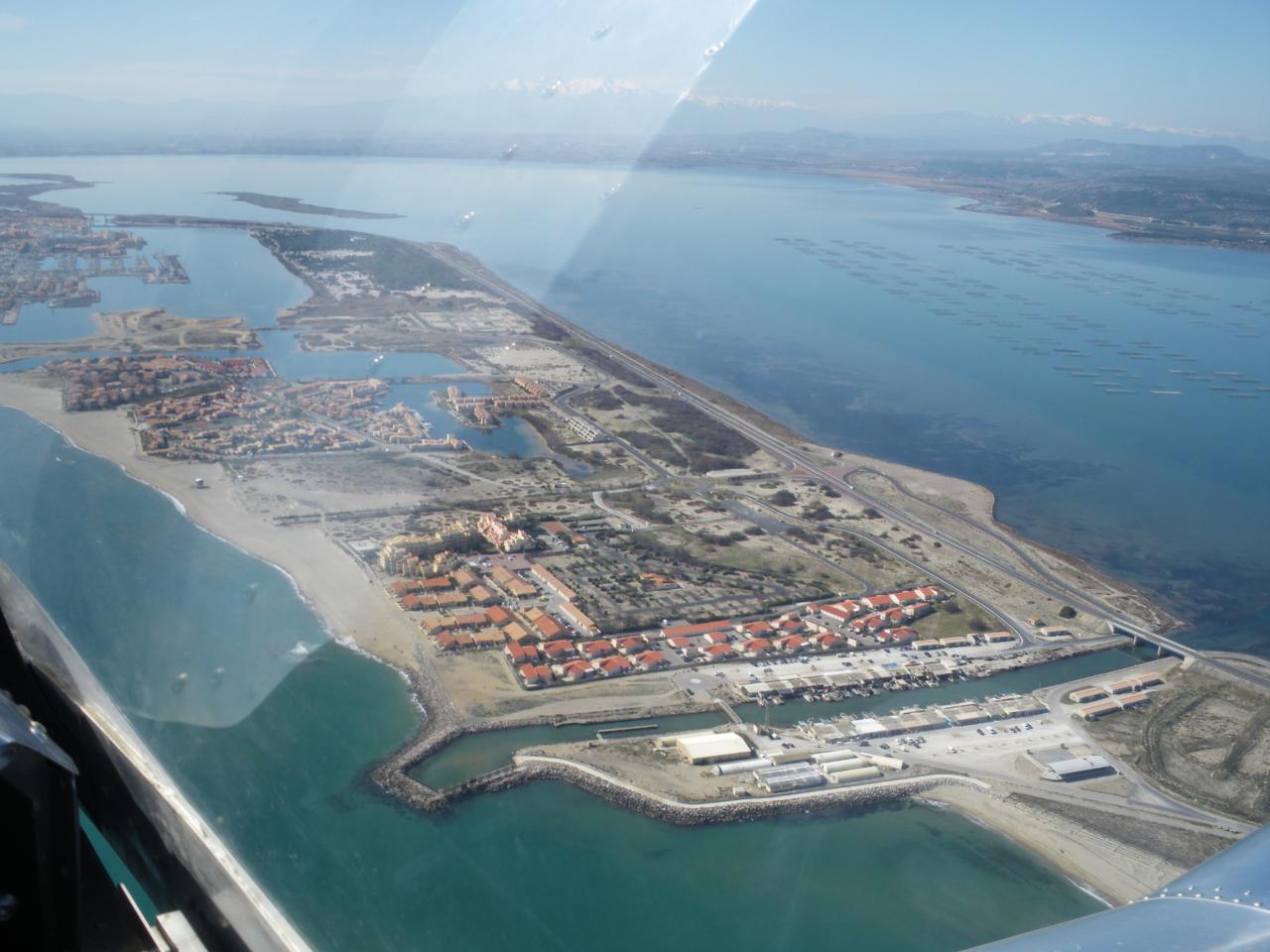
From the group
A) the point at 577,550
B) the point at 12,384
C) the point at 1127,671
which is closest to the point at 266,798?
the point at 577,550

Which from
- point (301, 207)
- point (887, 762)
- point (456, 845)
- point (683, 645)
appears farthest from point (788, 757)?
point (301, 207)

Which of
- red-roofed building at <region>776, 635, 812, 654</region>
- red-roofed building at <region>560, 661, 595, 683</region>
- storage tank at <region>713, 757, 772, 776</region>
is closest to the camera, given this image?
storage tank at <region>713, 757, 772, 776</region>

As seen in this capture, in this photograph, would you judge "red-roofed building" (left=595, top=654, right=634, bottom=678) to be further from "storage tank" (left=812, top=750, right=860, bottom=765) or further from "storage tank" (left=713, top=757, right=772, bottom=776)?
"storage tank" (left=812, top=750, right=860, bottom=765)

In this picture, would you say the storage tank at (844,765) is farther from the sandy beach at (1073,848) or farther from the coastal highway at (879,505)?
the coastal highway at (879,505)

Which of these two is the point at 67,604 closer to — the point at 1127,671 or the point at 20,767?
the point at 20,767

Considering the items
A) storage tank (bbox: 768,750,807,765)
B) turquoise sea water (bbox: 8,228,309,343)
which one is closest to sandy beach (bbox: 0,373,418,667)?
storage tank (bbox: 768,750,807,765)

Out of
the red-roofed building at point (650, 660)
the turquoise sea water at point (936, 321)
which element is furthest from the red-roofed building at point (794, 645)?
the turquoise sea water at point (936, 321)
